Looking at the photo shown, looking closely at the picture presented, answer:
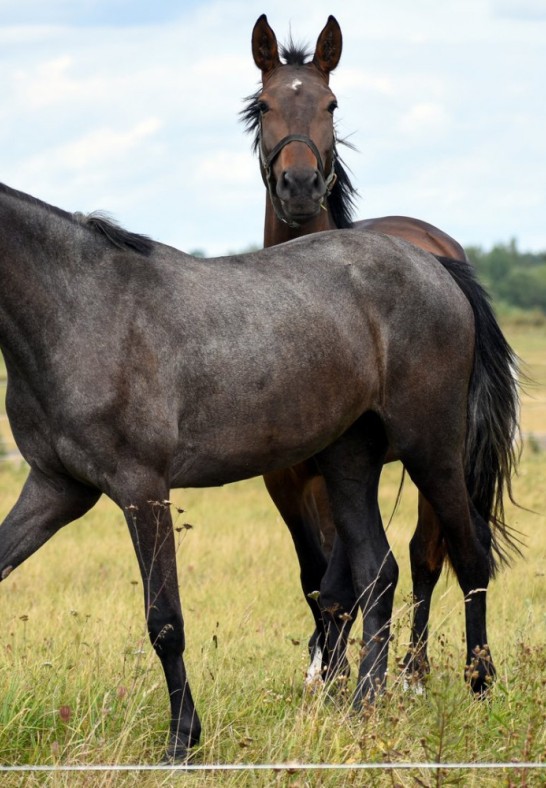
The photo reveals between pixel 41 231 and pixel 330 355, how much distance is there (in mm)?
1309

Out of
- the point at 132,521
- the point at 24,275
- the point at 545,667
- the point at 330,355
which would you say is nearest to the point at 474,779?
the point at 545,667

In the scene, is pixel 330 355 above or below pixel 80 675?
above

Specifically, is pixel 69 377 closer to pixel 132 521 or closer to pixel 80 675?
pixel 132 521

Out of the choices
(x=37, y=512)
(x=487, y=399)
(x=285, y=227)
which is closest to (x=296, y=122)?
(x=285, y=227)

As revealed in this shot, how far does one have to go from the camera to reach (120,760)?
421 centimetres

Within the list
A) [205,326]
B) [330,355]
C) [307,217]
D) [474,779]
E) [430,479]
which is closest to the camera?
[474,779]

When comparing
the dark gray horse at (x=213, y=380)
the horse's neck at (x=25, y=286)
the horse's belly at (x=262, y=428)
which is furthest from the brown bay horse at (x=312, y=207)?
the horse's neck at (x=25, y=286)

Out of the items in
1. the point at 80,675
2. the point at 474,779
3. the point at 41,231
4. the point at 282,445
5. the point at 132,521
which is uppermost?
the point at 41,231

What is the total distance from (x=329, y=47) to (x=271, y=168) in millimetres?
1068

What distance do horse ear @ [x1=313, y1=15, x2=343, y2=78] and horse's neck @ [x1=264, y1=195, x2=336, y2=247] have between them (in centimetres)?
97

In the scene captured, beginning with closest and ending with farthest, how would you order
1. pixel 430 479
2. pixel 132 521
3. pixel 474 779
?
pixel 474 779 → pixel 132 521 → pixel 430 479

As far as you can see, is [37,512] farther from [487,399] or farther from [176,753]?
[487,399]

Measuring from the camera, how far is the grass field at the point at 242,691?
408 centimetres

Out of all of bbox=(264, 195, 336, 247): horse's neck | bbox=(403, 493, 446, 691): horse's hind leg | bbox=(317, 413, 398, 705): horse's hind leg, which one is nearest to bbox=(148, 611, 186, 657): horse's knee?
bbox=(317, 413, 398, 705): horse's hind leg
